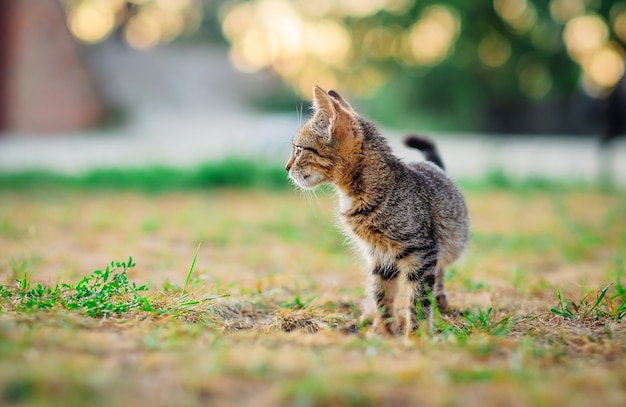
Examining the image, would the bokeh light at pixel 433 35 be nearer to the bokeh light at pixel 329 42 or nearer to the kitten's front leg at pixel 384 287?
the bokeh light at pixel 329 42

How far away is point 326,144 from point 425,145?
4.16 feet

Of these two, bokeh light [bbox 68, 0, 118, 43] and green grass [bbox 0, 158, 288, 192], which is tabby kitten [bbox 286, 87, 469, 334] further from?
bokeh light [bbox 68, 0, 118, 43]

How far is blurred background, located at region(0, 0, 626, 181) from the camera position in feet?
53.7

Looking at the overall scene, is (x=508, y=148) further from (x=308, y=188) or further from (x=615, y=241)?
(x=308, y=188)

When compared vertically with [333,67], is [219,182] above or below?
below

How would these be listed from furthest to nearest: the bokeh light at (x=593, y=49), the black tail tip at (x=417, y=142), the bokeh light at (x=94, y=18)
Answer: the bokeh light at (x=94, y=18) → the bokeh light at (x=593, y=49) → the black tail tip at (x=417, y=142)

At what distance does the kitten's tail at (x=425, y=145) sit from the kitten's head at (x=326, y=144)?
87cm

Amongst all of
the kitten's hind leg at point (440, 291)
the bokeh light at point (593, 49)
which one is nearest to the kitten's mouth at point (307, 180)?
the kitten's hind leg at point (440, 291)

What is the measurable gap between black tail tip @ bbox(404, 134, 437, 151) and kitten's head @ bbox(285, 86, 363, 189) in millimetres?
863

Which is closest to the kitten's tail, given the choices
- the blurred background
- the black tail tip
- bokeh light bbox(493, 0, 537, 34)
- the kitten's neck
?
the black tail tip

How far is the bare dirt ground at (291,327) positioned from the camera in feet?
6.78

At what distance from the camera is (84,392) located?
77.2 inches

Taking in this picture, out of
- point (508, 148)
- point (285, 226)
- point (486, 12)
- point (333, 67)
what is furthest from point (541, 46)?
point (285, 226)

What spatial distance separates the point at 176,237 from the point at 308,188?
2936 millimetres
